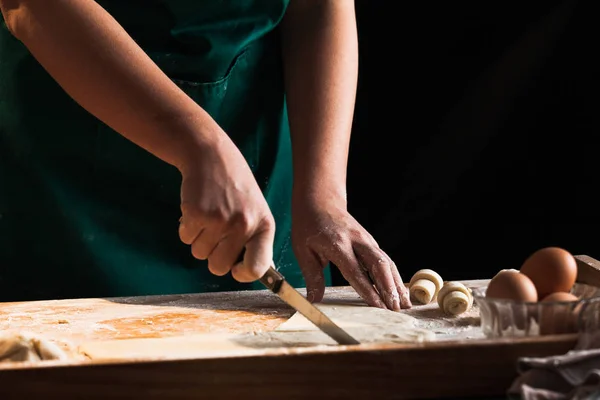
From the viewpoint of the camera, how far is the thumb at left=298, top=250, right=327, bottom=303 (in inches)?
64.2

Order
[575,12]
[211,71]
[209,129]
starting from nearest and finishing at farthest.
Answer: [209,129] → [211,71] → [575,12]

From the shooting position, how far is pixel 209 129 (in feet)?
4.45

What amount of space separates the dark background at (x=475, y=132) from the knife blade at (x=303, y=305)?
4.88ft

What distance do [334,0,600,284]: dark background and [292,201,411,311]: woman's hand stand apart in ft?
3.61

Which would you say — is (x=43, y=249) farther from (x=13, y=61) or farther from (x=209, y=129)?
(x=209, y=129)

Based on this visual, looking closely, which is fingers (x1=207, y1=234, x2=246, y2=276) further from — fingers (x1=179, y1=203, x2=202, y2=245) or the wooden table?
the wooden table

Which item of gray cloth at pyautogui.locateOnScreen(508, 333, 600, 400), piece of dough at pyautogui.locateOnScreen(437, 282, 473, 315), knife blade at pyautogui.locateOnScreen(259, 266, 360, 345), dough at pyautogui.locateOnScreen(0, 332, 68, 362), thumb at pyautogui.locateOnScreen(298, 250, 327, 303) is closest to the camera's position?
gray cloth at pyautogui.locateOnScreen(508, 333, 600, 400)

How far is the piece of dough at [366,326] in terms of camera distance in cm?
136

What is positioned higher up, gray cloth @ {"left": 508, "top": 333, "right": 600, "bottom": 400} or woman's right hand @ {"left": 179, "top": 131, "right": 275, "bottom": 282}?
woman's right hand @ {"left": 179, "top": 131, "right": 275, "bottom": 282}

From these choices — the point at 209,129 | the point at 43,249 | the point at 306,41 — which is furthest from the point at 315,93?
the point at 43,249

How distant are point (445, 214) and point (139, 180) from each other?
4.06 feet

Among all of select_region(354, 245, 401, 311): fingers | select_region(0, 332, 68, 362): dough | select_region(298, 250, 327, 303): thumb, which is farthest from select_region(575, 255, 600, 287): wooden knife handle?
select_region(0, 332, 68, 362): dough

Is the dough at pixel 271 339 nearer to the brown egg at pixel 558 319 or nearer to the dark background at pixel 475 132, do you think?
the brown egg at pixel 558 319

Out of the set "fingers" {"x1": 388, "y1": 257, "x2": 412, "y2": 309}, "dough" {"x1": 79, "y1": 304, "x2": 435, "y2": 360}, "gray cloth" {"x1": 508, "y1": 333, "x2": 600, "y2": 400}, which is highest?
"fingers" {"x1": 388, "y1": 257, "x2": 412, "y2": 309}
